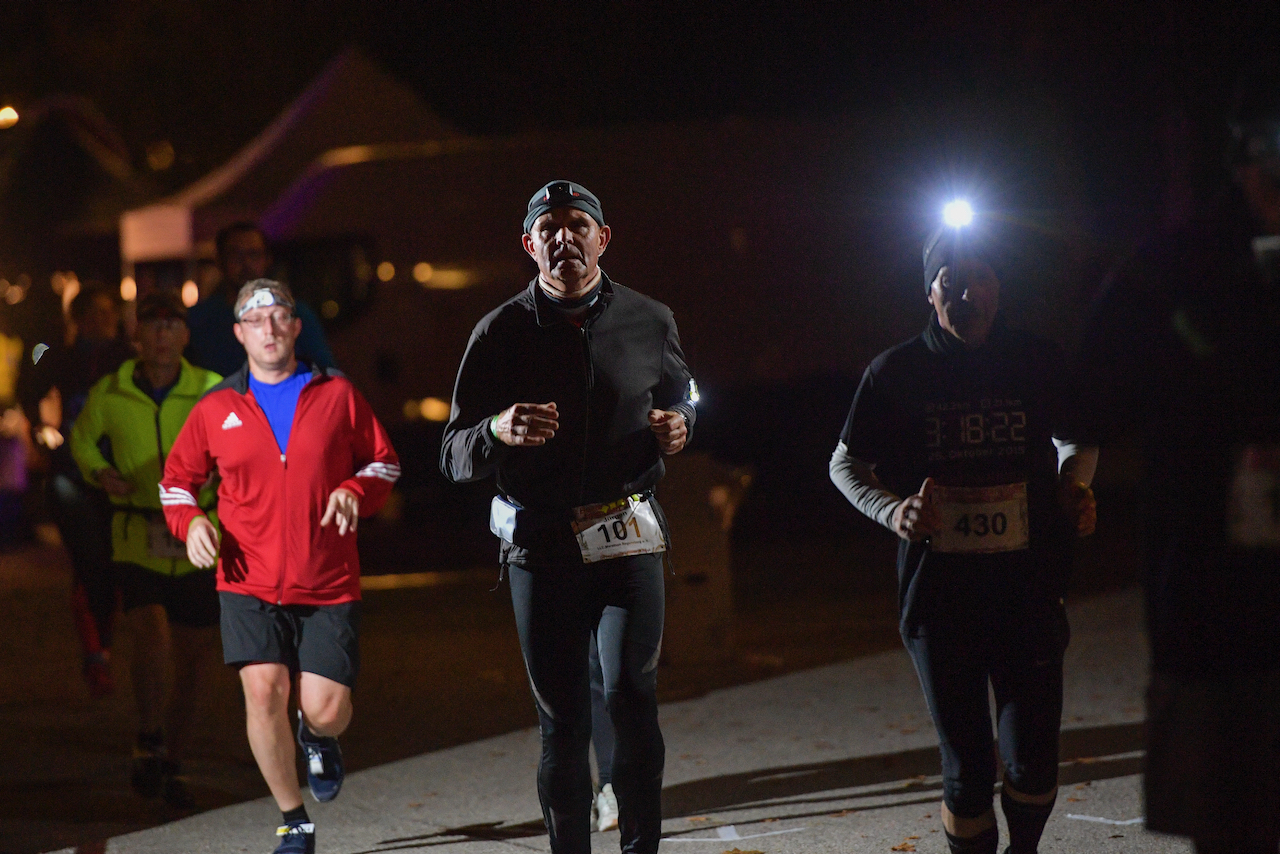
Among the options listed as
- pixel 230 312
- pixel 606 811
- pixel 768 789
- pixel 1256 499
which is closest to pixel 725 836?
pixel 606 811

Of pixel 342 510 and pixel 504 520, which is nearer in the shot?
pixel 504 520

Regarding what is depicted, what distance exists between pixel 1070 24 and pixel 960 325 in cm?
1876

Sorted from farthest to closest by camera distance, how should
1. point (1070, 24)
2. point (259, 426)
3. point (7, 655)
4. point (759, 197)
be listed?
point (1070, 24), point (759, 197), point (7, 655), point (259, 426)

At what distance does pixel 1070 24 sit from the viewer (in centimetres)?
2211

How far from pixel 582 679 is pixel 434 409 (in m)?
13.7

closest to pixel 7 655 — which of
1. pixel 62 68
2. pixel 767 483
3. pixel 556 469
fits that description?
pixel 556 469

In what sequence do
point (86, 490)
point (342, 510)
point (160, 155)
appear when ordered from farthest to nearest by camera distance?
point (160, 155)
point (86, 490)
point (342, 510)

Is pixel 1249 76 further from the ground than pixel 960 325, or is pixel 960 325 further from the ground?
pixel 1249 76

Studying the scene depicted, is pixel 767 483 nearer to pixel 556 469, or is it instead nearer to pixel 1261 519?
pixel 556 469

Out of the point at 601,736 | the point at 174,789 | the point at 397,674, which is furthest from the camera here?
the point at 397,674

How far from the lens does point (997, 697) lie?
4.65 metres

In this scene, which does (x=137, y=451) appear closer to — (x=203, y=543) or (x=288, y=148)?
(x=203, y=543)

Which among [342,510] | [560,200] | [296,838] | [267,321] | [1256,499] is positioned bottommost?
[296,838]

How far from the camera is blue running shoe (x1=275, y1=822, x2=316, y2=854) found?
18.2 feet
